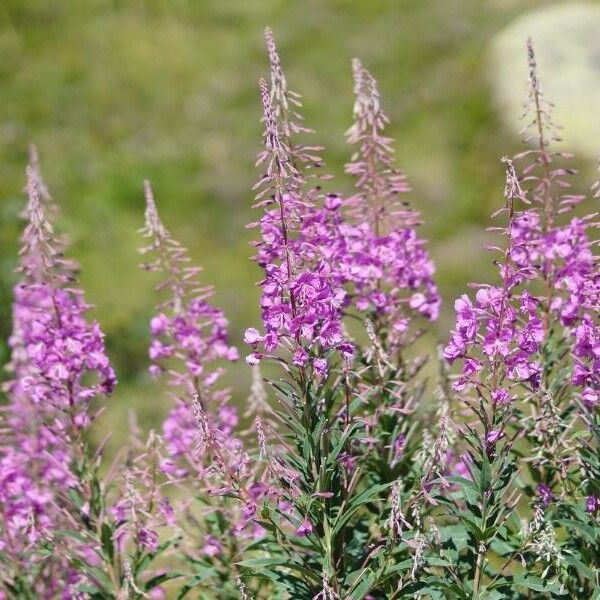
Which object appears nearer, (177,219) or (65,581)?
(65,581)

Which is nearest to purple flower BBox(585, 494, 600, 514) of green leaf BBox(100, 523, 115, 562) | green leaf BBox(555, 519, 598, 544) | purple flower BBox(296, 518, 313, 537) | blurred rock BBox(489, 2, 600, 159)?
green leaf BBox(555, 519, 598, 544)

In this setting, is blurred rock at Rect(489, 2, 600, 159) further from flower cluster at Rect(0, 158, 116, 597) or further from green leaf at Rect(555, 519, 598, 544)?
green leaf at Rect(555, 519, 598, 544)

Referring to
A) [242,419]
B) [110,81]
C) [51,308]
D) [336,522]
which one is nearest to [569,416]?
[336,522]

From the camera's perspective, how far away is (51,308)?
14.0ft

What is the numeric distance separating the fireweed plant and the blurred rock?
675 centimetres

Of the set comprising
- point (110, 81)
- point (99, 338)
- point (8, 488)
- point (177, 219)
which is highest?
point (110, 81)

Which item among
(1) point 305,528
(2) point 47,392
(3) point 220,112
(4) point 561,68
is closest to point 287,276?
(1) point 305,528

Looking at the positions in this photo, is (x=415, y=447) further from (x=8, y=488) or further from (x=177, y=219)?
(x=177, y=219)

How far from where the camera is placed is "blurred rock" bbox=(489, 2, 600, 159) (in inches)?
423

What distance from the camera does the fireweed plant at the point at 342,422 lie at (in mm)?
3482

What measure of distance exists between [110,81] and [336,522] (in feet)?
38.6

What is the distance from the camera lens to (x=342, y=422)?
3.90 meters

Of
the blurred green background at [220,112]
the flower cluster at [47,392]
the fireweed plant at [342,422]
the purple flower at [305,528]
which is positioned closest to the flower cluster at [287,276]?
the fireweed plant at [342,422]

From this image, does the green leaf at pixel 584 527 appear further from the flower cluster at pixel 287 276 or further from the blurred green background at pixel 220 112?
the blurred green background at pixel 220 112
